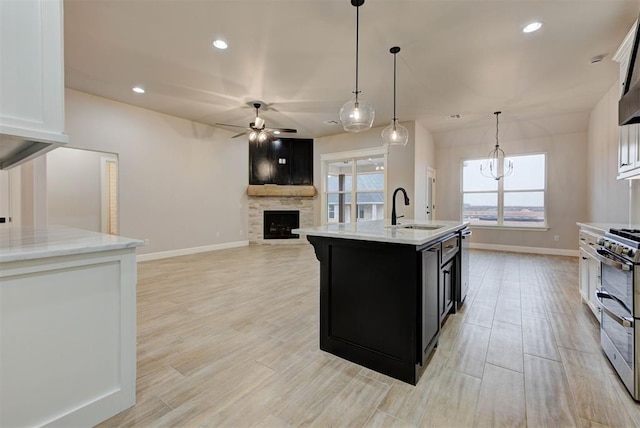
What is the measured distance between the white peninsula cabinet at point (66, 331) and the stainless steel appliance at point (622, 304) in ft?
9.56

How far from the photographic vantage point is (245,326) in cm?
259

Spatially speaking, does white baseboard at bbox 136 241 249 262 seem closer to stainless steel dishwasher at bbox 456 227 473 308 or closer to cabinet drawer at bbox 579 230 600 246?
stainless steel dishwasher at bbox 456 227 473 308

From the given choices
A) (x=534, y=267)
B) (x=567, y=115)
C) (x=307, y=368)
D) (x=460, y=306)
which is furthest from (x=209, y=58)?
(x=567, y=115)

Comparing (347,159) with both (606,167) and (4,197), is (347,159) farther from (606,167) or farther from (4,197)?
(4,197)

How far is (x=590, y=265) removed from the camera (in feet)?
8.98

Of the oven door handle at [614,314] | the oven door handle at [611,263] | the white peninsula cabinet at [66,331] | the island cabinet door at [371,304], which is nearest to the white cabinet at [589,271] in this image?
the oven door handle at [614,314]

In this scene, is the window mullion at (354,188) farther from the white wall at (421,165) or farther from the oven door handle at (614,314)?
the oven door handle at (614,314)

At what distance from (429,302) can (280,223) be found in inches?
242

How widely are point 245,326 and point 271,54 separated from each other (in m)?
3.17

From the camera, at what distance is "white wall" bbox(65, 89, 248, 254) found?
15.9 ft

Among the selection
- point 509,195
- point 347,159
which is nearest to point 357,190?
point 347,159

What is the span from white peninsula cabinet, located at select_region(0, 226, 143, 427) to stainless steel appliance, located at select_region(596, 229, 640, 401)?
2.91 metres

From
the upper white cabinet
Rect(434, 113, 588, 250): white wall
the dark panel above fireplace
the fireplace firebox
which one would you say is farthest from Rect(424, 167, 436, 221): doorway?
the upper white cabinet

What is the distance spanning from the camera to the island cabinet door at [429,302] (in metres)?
1.79
